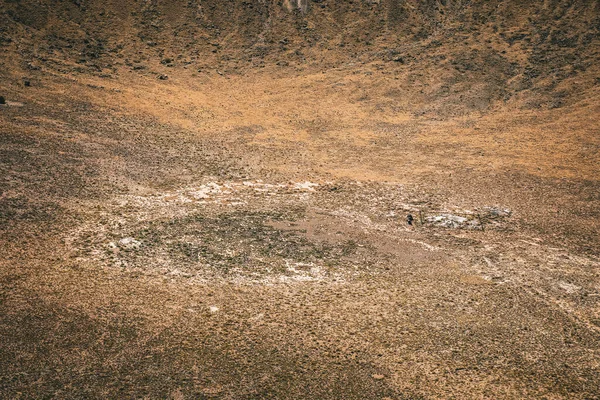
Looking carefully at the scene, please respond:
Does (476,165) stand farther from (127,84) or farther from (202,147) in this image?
(127,84)

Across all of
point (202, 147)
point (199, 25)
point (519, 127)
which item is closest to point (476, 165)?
point (519, 127)

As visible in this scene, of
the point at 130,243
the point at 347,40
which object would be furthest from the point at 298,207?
the point at 347,40

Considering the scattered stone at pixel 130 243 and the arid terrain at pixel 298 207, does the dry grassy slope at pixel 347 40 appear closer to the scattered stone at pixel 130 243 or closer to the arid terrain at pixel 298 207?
the arid terrain at pixel 298 207

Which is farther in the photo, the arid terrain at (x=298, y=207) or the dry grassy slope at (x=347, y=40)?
the dry grassy slope at (x=347, y=40)

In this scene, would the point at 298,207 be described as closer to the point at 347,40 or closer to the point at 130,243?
the point at 130,243

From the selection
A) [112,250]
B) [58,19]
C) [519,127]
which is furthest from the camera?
[58,19]

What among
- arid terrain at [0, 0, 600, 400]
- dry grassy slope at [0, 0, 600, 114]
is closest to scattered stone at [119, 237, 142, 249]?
arid terrain at [0, 0, 600, 400]

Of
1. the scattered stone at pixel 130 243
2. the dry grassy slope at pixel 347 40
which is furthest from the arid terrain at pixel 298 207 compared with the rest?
the dry grassy slope at pixel 347 40
